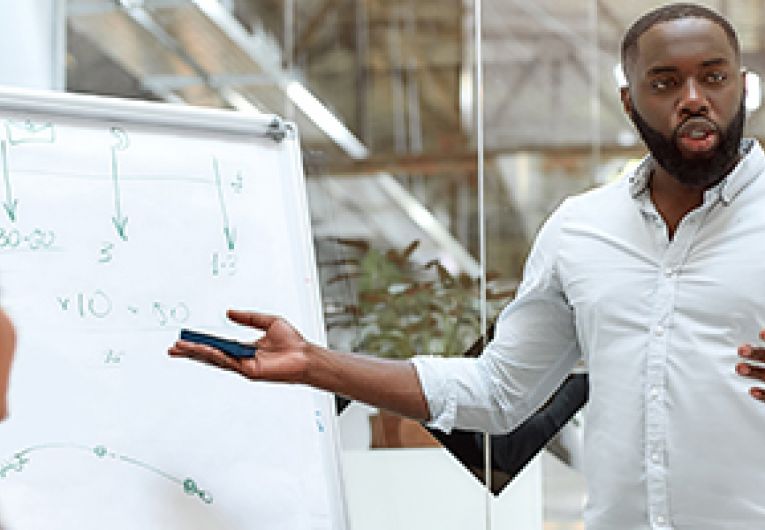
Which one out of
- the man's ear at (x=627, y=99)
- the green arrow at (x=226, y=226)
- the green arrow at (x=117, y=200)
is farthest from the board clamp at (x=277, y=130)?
the man's ear at (x=627, y=99)

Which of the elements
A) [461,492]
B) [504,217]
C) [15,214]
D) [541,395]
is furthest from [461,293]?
[15,214]

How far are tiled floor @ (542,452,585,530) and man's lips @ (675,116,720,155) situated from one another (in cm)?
99

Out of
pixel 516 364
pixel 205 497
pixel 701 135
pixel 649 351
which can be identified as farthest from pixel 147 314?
pixel 701 135

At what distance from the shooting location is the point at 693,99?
4.62 feet

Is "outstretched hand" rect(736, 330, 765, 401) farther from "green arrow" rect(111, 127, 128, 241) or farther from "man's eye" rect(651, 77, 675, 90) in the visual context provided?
"green arrow" rect(111, 127, 128, 241)

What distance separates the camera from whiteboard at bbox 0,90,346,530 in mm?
1436

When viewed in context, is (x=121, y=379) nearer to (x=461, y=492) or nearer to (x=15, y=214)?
(x=15, y=214)

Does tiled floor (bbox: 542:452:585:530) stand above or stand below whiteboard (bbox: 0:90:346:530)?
below

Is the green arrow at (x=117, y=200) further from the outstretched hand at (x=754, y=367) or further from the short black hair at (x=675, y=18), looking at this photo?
the outstretched hand at (x=754, y=367)

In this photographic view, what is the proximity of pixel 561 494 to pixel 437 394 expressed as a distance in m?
0.75

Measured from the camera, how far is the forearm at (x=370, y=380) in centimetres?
148

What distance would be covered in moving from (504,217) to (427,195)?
0.67 ft

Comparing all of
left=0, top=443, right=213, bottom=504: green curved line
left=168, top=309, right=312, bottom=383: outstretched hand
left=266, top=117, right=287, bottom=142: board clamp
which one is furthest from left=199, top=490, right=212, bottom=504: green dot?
left=266, top=117, right=287, bottom=142: board clamp

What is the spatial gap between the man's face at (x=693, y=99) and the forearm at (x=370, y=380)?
52 centimetres
